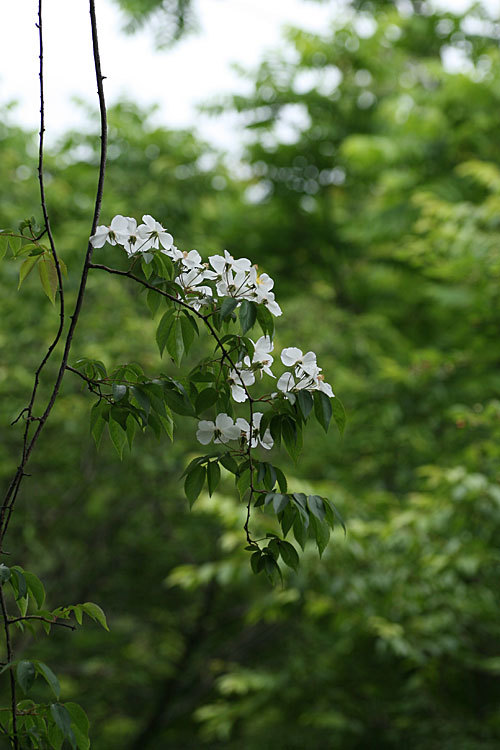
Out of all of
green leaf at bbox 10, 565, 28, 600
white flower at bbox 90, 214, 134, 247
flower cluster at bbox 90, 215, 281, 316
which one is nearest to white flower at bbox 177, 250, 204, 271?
flower cluster at bbox 90, 215, 281, 316

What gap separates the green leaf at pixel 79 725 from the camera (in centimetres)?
121

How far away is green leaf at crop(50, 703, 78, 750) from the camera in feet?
3.78

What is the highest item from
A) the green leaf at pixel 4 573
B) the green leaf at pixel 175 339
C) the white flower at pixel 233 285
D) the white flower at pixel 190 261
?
the white flower at pixel 190 261

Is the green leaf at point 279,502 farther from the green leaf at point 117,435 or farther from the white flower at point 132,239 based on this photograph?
the white flower at point 132,239

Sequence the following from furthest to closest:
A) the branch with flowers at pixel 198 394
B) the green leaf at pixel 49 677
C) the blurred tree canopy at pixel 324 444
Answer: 1. the blurred tree canopy at pixel 324 444
2. the branch with flowers at pixel 198 394
3. the green leaf at pixel 49 677

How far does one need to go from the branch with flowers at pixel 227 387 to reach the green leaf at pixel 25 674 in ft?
1.10

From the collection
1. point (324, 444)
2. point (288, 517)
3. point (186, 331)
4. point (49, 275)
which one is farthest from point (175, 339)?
point (324, 444)

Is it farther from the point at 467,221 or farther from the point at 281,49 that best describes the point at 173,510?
the point at 281,49

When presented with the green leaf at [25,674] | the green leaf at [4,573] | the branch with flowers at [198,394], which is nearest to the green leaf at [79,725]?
the branch with flowers at [198,394]

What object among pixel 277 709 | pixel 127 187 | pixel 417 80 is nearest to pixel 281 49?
pixel 417 80

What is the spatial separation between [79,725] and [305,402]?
2.03ft

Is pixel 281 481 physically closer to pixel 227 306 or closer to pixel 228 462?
pixel 228 462

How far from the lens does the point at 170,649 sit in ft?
20.5

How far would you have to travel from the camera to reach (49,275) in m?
1.20
